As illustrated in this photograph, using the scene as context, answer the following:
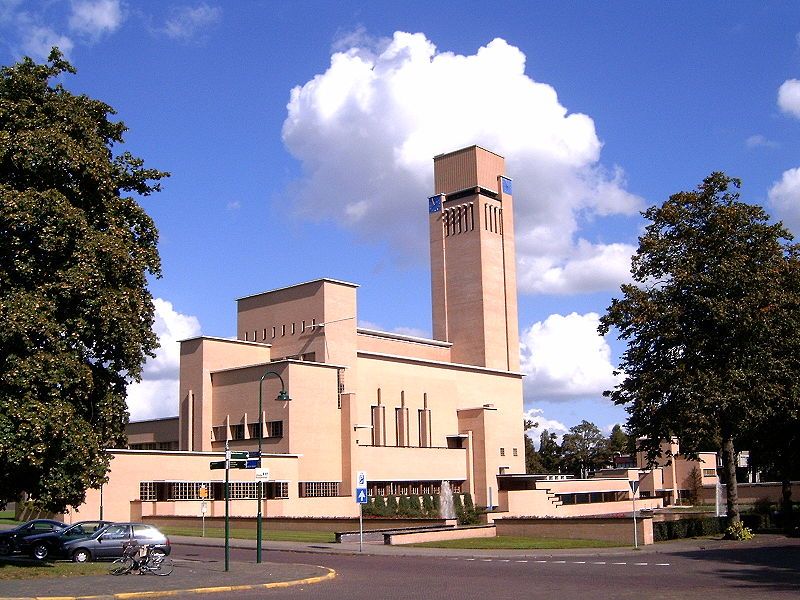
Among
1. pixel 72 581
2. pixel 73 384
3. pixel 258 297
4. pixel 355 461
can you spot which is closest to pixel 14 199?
pixel 73 384

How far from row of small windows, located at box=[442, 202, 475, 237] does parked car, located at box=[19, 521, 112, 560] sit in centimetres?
6923

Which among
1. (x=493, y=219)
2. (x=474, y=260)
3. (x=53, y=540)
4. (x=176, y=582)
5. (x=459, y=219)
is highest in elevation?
(x=459, y=219)

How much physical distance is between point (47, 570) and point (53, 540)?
19.0 ft

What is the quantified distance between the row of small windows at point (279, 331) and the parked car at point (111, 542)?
41.3 meters

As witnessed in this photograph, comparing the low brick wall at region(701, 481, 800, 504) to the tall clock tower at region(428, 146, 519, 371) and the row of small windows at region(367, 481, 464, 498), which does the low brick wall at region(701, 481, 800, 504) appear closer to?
the tall clock tower at region(428, 146, 519, 371)

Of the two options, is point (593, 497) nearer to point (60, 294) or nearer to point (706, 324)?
point (706, 324)

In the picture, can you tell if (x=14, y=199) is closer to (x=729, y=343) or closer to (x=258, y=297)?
(x=729, y=343)

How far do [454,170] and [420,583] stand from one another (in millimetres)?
78540

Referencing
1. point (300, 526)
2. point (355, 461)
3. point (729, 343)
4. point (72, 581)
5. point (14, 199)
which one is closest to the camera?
point (72, 581)

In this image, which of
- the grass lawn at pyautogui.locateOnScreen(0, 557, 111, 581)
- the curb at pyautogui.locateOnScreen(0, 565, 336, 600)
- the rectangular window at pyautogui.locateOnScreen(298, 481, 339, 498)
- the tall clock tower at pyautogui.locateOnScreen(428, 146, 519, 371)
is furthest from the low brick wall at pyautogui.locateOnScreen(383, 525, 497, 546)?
the tall clock tower at pyautogui.locateOnScreen(428, 146, 519, 371)

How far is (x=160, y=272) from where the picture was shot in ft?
91.8

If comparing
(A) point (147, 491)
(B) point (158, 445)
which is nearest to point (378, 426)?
(B) point (158, 445)

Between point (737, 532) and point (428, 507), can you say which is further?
point (428, 507)

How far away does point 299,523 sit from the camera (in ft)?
163
